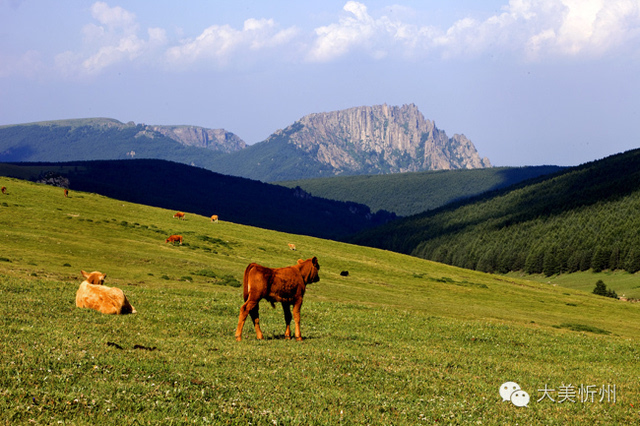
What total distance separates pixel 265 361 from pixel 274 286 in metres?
4.75

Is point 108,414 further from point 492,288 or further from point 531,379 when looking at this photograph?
point 492,288

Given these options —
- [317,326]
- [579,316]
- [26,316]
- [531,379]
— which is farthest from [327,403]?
[579,316]

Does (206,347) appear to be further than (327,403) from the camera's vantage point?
Yes

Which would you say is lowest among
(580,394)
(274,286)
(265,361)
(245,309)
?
(265,361)

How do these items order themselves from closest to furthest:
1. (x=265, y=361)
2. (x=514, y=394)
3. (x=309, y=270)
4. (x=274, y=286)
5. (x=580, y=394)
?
(x=514, y=394) → (x=265, y=361) → (x=580, y=394) → (x=274, y=286) → (x=309, y=270)

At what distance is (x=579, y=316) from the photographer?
6225 centimetres

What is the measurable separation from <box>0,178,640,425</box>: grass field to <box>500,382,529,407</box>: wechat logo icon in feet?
0.98

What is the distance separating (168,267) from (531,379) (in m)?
42.3

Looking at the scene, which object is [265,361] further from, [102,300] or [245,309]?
[102,300]

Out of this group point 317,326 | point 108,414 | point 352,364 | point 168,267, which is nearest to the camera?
point 108,414

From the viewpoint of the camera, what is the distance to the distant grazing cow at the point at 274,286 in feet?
77.0

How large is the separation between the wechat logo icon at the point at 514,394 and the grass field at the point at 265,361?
298 millimetres

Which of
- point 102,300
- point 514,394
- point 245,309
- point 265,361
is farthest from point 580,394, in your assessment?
point 102,300

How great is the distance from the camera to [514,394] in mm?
19062
